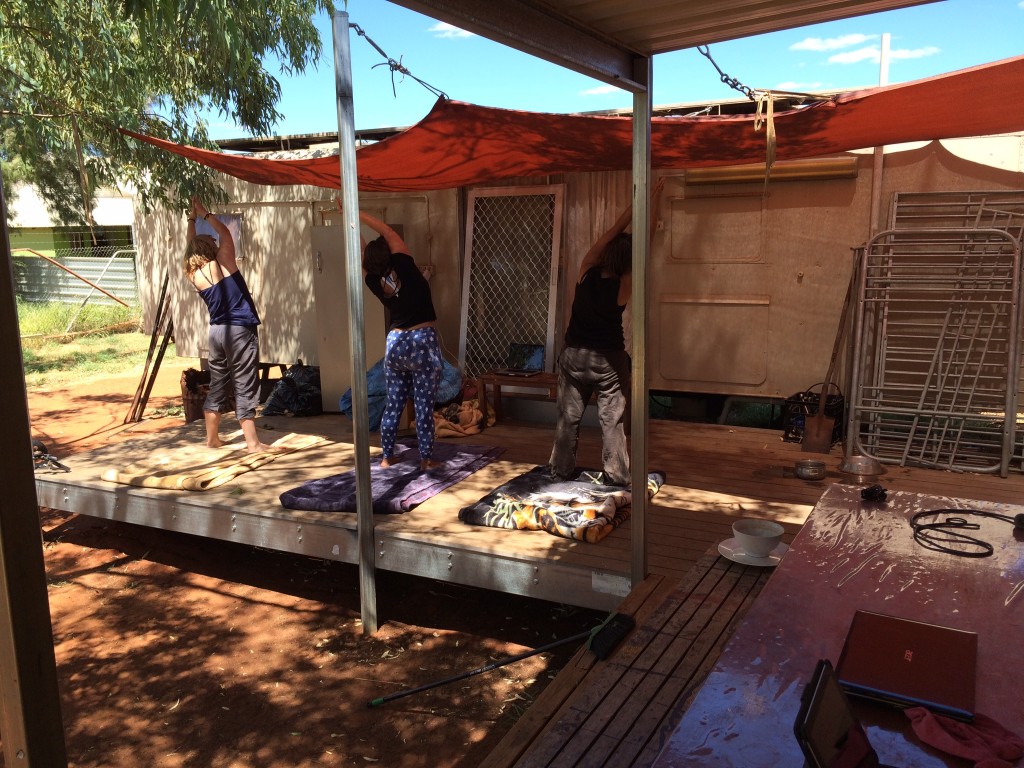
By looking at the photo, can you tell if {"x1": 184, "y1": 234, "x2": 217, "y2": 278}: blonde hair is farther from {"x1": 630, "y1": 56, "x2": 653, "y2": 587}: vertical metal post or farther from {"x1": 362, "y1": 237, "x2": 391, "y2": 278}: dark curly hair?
{"x1": 630, "y1": 56, "x2": 653, "y2": 587}: vertical metal post

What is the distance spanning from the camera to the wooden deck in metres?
3.65

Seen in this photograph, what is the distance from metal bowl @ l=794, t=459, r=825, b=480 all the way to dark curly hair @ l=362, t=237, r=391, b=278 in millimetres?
2751

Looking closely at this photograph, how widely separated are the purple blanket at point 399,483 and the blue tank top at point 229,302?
1249 mm

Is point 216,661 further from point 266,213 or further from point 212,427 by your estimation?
point 266,213

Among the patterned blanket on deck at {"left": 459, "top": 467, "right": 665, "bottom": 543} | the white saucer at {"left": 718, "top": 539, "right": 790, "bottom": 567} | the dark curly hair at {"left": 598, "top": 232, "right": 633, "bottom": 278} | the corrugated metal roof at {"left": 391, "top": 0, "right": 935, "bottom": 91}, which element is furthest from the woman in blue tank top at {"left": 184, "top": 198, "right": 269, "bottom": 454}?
the white saucer at {"left": 718, "top": 539, "right": 790, "bottom": 567}

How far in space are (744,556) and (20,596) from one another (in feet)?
7.48

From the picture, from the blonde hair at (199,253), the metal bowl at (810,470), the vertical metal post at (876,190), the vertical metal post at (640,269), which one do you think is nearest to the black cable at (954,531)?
the vertical metal post at (640,269)

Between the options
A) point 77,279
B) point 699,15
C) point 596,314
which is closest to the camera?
point 699,15

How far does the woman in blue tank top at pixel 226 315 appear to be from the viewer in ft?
16.8

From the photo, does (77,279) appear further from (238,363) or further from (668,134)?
(668,134)

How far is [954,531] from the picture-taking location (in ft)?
6.98

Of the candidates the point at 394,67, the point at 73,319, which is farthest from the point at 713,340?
the point at 73,319

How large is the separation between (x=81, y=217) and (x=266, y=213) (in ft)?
35.9

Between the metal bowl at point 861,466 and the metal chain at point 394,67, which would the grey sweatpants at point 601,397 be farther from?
the metal chain at point 394,67
